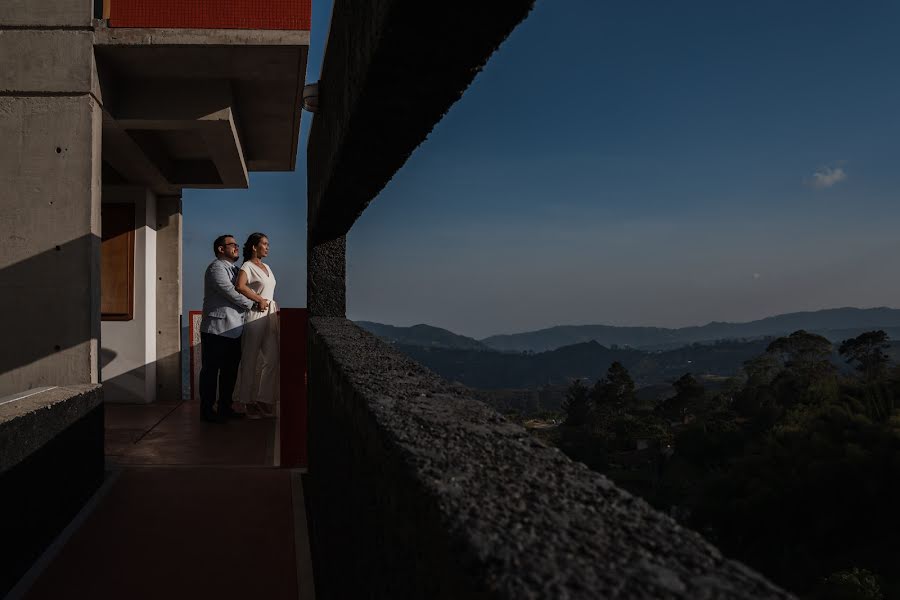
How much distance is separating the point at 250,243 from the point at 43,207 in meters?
2.13

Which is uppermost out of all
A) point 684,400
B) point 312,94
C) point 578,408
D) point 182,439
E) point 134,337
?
point 312,94

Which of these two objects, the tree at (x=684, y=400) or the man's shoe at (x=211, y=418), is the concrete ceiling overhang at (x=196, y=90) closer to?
the man's shoe at (x=211, y=418)

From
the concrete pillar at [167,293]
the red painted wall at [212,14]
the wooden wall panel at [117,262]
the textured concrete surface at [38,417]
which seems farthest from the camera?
the concrete pillar at [167,293]

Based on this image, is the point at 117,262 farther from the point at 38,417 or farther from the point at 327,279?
the point at 38,417

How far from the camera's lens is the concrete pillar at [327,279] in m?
5.01

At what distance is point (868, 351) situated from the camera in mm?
Answer: 65062

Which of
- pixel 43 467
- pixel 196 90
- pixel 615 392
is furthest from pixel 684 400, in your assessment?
pixel 43 467

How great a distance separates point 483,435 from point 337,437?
4.08ft

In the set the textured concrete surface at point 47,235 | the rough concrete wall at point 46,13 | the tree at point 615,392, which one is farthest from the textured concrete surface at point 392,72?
the tree at point 615,392

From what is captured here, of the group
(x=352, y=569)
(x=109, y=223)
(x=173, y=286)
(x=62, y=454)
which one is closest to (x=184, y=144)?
(x=109, y=223)

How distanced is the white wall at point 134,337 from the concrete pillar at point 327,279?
3.93 m

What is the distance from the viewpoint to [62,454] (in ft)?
12.0

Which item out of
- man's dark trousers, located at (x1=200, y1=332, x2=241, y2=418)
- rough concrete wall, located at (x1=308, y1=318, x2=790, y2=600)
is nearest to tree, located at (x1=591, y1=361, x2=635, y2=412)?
man's dark trousers, located at (x1=200, y1=332, x2=241, y2=418)

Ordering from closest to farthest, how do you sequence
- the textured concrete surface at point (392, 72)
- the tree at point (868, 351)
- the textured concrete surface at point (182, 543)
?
the textured concrete surface at point (392, 72) → the textured concrete surface at point (182, 543) → the tree at point (868, 351)
